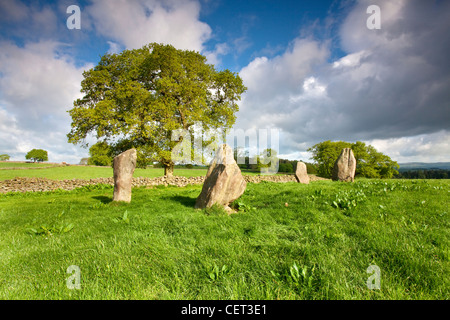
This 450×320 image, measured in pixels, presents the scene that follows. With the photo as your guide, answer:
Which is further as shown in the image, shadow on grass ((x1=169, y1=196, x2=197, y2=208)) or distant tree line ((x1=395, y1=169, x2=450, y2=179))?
distant tree line ((x1=395, y1=169, x2=450, y2=179))

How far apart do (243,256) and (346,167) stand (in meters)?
17.5

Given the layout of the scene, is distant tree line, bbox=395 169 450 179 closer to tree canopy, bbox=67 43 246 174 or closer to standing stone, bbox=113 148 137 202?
tree canopy, bbox=67 43 246 174

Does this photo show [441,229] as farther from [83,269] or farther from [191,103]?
[191,103]

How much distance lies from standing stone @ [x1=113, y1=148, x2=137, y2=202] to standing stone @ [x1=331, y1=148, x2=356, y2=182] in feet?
57.2

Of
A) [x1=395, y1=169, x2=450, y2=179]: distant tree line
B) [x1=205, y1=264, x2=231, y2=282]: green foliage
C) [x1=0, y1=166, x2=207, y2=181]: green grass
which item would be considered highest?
[x1=0, y1=166, x2=207, y2=181]: green grass

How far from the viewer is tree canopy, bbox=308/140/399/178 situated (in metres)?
34.1

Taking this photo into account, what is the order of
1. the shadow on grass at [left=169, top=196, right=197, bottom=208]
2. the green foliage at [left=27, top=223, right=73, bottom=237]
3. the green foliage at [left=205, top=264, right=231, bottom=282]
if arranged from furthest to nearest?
1. the shadow on grass at [left=169, top=196, right=197, bottom=208]
2. the green foliage at [left=27, top=223, right=73, bottom=237]
3. the green foliage at [left=205, top=264, right=231, bottom=282]

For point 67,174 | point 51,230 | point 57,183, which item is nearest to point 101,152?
point 57,183

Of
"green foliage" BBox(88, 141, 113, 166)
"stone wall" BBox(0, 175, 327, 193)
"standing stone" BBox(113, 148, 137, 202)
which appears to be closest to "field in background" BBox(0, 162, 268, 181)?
"stone wall" BBox(0, 175, 327, 193)

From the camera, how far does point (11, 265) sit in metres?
3.40
